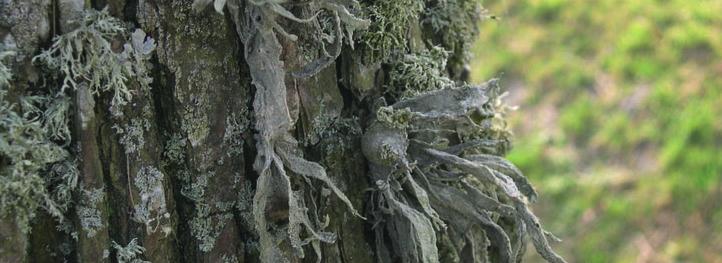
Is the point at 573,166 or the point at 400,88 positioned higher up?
the point at 573,166

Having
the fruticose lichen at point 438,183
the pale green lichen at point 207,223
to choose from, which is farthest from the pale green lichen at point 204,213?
the fruticose lichen at point 438,183

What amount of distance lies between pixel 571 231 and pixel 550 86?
1.01 m

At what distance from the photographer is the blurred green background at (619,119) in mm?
3262

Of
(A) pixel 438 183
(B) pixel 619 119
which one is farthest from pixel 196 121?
(B) pixel 619 119

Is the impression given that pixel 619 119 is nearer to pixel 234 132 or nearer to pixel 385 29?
pixel 385 29

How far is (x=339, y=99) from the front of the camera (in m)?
1.15

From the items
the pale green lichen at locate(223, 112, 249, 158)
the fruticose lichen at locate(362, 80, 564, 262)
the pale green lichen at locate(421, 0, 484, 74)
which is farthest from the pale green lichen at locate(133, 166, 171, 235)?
the pale green lichen at locate(421, 0, 484, 74)

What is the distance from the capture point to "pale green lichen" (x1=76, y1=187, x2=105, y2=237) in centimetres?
101

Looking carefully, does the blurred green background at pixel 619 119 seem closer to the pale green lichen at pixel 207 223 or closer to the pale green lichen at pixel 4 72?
the pale green lichen at pixel 207 223

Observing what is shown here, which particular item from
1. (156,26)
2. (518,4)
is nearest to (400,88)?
(156,26)

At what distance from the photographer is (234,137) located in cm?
107

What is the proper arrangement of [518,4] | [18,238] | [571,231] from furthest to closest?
[518,4] < [571,231] < [18,238]

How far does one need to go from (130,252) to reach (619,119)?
3177mm

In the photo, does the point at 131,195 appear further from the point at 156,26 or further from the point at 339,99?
the point at 339,99
